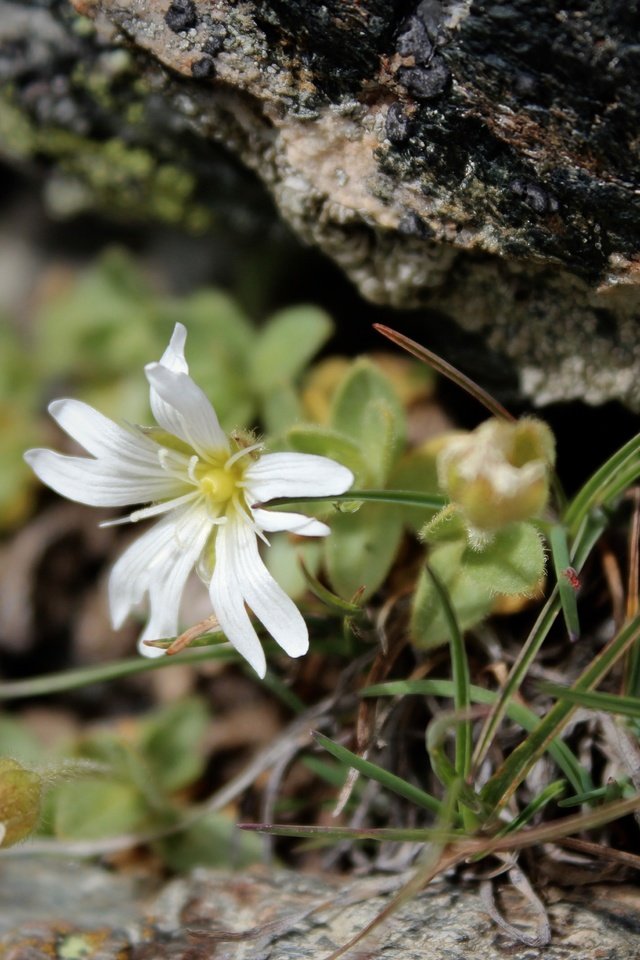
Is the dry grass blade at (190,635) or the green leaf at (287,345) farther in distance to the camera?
the green leaf at (287,345)

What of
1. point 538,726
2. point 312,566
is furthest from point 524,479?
point 312,566

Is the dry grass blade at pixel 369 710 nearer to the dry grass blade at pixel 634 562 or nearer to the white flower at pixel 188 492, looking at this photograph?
the white flower at pixel 188 492

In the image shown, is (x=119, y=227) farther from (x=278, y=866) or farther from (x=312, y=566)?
(x=278, y=866)

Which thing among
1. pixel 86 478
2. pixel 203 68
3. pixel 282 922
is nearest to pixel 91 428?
pixel 86 478

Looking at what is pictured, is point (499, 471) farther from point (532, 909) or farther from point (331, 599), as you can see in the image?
point (532, 909)

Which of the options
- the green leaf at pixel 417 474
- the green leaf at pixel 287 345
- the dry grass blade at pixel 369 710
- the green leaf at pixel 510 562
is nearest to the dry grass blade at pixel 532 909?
the dry grass blade at pixel 369 710

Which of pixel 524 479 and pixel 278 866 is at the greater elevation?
pixel 524 479
